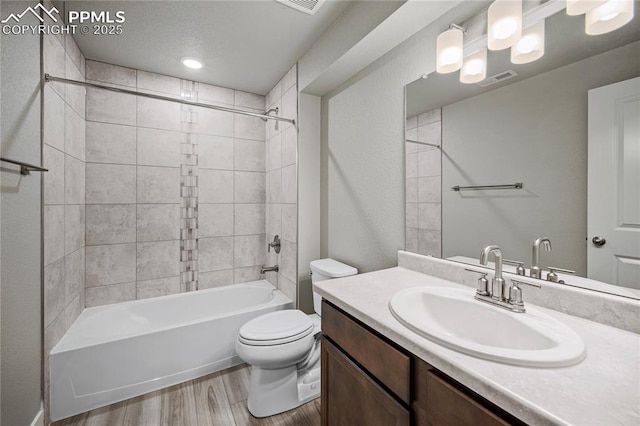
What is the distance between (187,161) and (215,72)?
2.83 ft

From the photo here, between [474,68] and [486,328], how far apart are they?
3.50 feet

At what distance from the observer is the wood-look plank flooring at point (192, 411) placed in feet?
4.96

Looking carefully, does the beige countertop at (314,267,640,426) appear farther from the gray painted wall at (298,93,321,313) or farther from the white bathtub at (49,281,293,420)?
the white bathtub at (49,281,293,420)

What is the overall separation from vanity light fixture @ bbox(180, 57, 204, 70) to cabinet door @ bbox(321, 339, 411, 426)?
2.35 m

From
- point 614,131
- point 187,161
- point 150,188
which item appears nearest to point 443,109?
point 614,131

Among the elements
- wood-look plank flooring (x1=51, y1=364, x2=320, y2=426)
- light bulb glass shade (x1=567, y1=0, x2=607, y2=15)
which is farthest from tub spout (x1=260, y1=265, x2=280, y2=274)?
light bulb glass shade (x1=567, y1=0, x2=607, y2=15)

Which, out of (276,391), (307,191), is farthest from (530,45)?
(276,391)

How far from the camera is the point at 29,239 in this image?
1312 mm

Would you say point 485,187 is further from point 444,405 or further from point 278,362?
point 278,362

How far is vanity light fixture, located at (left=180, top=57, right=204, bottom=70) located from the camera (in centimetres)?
216

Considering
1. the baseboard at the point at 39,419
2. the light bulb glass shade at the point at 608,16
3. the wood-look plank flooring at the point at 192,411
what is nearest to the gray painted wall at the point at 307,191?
the wood-look plank flooring at the point at 192,411

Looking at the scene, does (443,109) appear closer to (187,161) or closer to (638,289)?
(638,289)

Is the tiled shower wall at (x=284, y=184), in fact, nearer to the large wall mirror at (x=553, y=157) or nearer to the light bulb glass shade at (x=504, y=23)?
the large wall mirror at (x=553, y=157)

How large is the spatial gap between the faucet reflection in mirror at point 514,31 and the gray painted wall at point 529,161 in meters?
0.09
